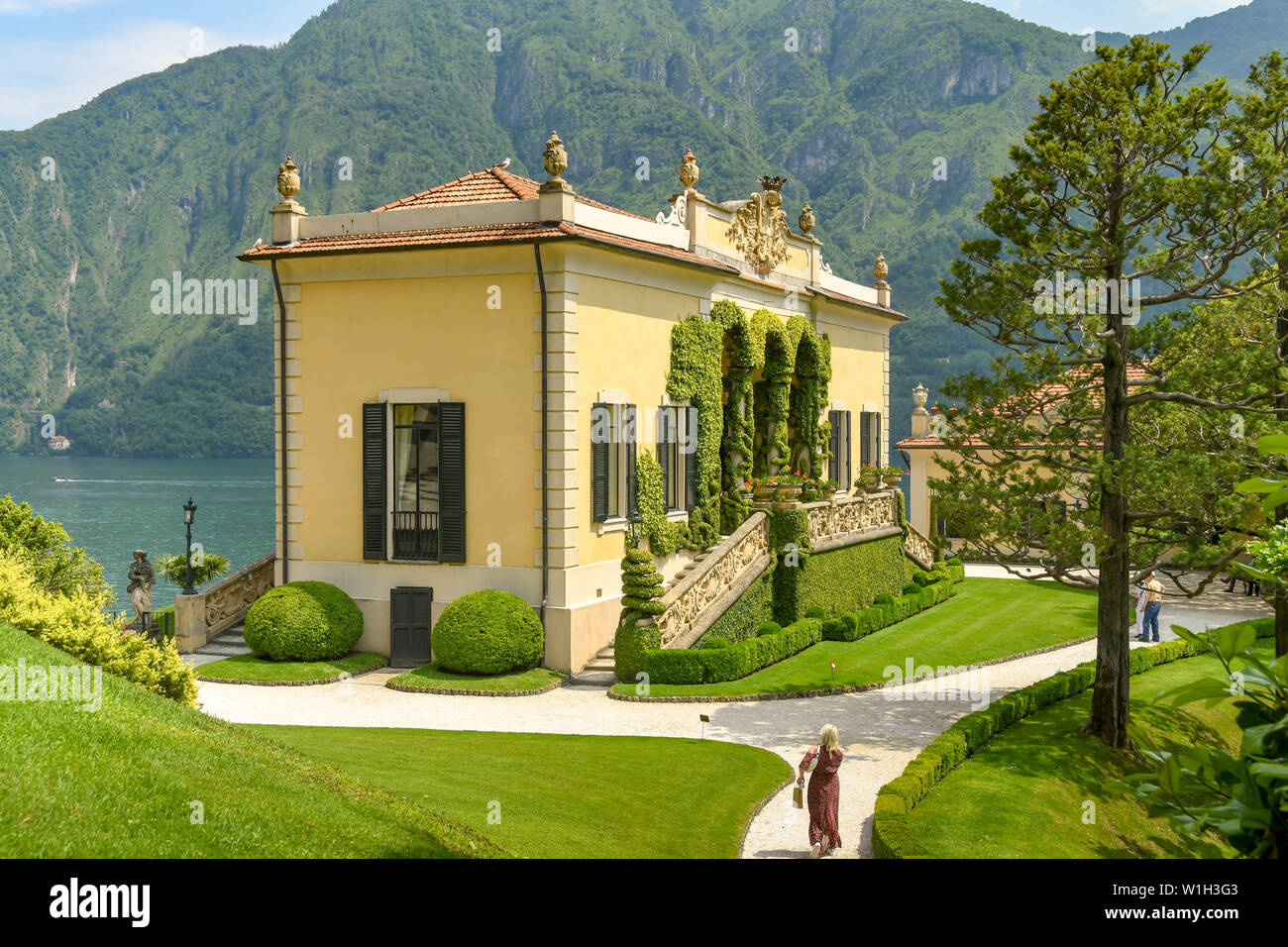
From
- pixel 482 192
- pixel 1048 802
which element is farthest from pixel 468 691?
pixel 482 192

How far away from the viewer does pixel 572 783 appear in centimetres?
1499

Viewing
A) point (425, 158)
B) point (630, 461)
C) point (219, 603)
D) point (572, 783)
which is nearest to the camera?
point (572, 783)

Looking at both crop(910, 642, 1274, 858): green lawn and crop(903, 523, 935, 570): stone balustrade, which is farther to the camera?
crop(903, 523, 935, 570): stone balustrade

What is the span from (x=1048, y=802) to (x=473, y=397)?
43.9ft

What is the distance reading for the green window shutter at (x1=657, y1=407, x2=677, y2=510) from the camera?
2633 centimetres

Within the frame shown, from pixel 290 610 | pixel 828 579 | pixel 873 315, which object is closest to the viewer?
pixel 290 610

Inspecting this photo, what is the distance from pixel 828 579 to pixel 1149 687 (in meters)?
8.36

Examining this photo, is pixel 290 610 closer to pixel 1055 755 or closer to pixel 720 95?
pixel 1055 755

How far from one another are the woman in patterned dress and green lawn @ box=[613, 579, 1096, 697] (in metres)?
8.71

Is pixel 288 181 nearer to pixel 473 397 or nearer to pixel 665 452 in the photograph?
pixel 473 397

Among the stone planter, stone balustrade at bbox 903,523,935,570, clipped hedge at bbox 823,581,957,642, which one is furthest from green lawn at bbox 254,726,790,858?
stone balustrade at bbox 903,523,935,570

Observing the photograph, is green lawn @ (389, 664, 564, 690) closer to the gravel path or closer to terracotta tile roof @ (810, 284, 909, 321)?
the gravel path
